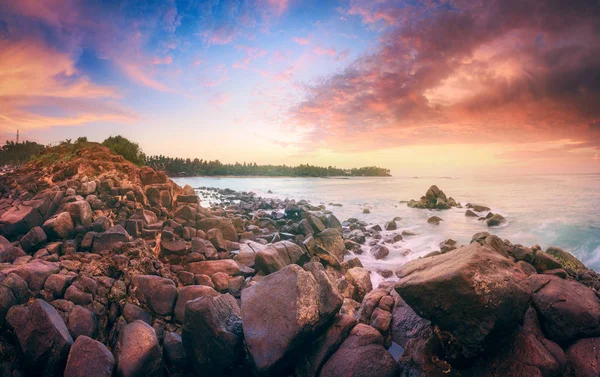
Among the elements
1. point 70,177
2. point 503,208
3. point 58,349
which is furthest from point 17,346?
point 503,208

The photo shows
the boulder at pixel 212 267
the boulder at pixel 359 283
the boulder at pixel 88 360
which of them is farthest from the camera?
the boulder at pixel 212 267

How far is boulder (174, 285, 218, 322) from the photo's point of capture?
5320 millimetres

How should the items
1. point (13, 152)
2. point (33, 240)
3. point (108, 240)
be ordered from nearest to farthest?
point (33, 240) → point (108, 240) → point (13, 152)

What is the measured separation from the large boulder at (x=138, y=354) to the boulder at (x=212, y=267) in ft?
9.85

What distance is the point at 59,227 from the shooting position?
7273mm

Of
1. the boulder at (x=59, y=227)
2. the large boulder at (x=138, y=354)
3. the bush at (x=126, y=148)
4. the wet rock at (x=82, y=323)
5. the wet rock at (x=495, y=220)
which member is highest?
the bush at (x=126, y=148)

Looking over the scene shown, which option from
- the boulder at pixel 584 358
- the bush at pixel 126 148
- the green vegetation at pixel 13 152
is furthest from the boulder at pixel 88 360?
the green vegetation at pixel 13 152

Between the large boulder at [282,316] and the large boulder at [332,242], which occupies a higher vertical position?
the large boulder at [282,316]

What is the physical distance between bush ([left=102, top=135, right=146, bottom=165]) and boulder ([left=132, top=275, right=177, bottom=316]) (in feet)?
47.0

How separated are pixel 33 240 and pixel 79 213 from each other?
4.75 ft

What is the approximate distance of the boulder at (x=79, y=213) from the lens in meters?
8.05

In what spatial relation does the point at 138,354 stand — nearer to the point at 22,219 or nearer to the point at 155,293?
the point at 155,293

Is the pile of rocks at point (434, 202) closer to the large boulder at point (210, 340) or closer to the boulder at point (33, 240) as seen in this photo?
the large boulder at point (210, 340)

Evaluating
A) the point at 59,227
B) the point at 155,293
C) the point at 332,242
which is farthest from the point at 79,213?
the point at 332,242
